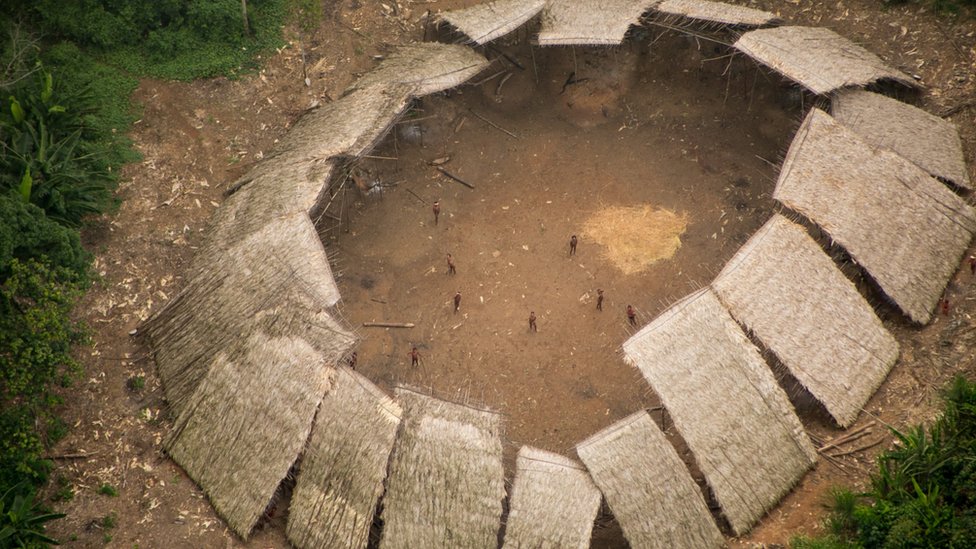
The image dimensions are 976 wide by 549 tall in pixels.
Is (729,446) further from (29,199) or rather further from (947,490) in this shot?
(29,199)

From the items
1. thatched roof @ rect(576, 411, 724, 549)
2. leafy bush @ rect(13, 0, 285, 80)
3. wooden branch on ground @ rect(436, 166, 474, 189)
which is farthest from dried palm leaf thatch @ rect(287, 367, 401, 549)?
leafy bush @ rect(13, 0, 285, 80)

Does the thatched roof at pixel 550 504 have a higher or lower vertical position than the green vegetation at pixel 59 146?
lower

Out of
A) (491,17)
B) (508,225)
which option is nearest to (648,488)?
(508,225)

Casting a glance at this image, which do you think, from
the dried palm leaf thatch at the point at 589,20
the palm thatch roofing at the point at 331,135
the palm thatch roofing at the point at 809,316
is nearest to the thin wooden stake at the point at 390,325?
the palm thatch roofing at the point at 331,135

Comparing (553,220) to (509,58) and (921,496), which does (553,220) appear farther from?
(921,496)

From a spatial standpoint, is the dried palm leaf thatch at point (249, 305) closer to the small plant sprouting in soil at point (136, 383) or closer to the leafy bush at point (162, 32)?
the small plant sprouting in soil at point (136, 383)

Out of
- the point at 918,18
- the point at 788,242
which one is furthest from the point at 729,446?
the point at 918,18
